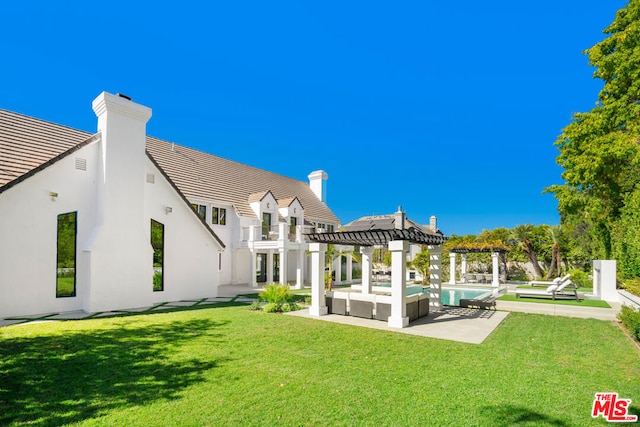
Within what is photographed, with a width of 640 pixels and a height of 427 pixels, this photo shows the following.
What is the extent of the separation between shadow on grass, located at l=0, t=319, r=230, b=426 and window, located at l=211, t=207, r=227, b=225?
571 inches

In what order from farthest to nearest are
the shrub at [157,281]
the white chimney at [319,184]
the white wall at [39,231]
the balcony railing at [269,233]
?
the white chimney at [319,184] < the balcony railing at [269,233] < the shrub at [157,281] < the white wall at [39,231]

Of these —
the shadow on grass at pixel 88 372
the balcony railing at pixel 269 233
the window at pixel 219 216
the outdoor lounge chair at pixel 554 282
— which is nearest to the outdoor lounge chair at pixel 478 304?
the outdoor lounge chair at pixel 554 282

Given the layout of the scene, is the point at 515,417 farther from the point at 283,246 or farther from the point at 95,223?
the point at 283,246

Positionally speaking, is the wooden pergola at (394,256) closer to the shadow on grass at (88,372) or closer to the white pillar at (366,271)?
the white pillar at (366,271)

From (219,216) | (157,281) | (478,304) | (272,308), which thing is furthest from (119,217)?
(478,304)

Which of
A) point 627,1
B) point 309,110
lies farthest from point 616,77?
point 309,110

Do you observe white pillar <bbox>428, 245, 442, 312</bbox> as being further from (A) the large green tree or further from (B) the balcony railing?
(B) the balcony railing

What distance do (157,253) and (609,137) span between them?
24002 mm

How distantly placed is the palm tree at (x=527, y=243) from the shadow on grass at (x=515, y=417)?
97.6ft

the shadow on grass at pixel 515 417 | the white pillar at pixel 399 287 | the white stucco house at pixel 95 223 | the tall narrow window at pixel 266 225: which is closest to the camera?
the shadow on grass at pixel 515 417

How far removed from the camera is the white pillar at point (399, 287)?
10703 millimetres

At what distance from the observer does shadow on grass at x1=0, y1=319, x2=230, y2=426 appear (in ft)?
15.9

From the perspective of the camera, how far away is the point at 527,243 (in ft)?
98.2

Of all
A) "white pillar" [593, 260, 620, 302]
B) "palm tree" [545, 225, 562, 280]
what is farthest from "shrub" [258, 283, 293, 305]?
"palm tree" [545, 225, 562, 280]
